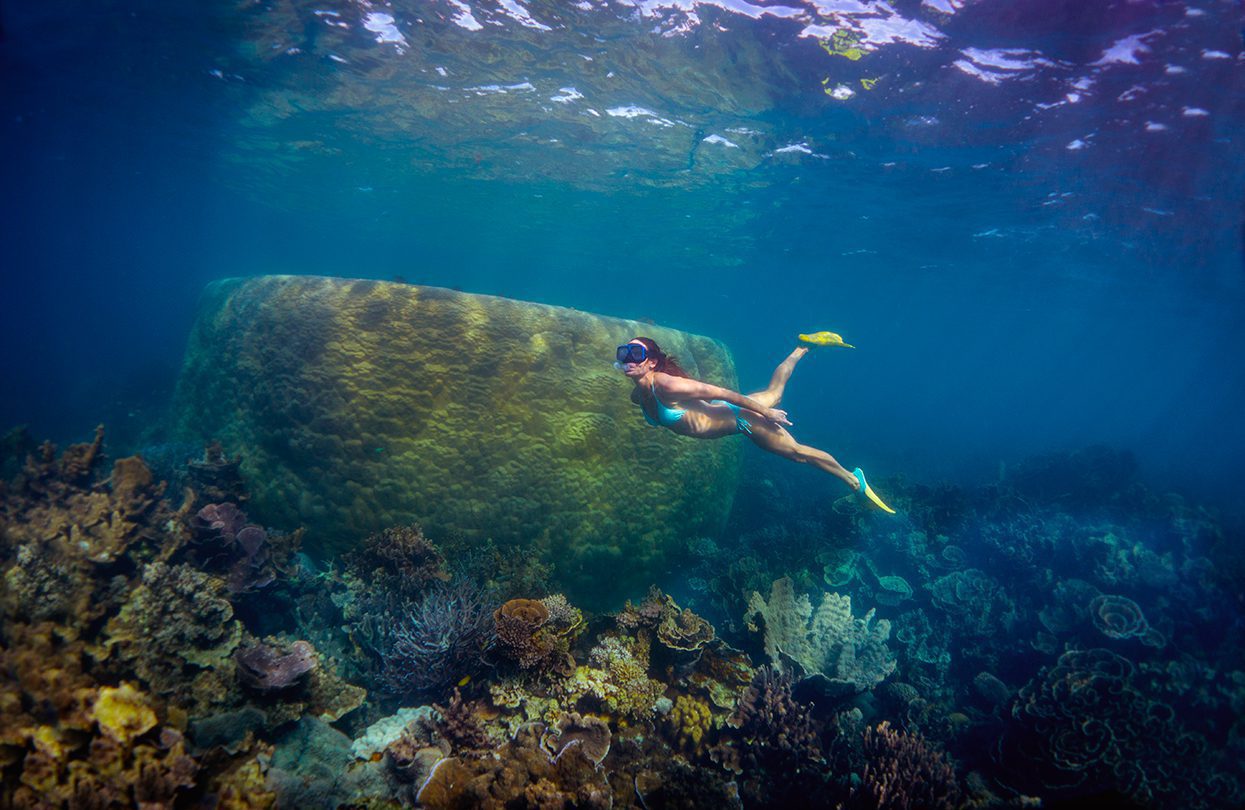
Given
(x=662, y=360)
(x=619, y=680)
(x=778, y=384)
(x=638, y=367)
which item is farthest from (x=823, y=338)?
(x=619, y=680)

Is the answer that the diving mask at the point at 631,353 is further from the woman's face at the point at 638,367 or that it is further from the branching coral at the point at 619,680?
the branching coral at the point at 619,680

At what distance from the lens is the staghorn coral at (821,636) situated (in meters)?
6.17

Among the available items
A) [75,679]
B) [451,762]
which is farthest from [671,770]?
[75,679]

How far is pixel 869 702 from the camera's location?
621 cm

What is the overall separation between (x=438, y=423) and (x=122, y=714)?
4334 mm

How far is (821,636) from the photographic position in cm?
677

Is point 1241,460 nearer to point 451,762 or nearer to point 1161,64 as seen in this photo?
point 1161,64

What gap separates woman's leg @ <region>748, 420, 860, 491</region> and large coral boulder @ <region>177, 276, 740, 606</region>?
5.97ft

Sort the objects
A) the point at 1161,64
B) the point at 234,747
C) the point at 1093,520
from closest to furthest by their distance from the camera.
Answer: the point at 234,747, the point at 1161,64, the point at 1093,520

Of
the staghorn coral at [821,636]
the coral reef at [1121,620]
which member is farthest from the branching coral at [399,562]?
the coral reef at [1121,620]

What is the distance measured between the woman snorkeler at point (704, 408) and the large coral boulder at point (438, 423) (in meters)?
1.32

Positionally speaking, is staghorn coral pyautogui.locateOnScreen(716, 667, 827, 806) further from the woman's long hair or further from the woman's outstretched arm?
the woman's long hair

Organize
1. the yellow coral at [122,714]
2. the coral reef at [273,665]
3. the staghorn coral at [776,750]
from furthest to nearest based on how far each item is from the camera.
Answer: the staghorn coral at [776,750], the coral reef at [273,665], the yellow coral at [122,714]

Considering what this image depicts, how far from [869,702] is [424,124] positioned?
22.7 metres
